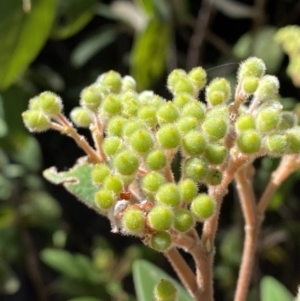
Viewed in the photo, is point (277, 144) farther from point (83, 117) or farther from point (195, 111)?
point (83, 117)

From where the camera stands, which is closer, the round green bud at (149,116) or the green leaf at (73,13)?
the round green bud at (149,116)

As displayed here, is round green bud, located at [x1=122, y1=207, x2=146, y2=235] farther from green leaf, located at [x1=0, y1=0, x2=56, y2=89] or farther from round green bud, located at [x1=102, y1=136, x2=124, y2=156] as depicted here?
green leaf, located at [x1=0, y1=0, x2=56, y2=89]

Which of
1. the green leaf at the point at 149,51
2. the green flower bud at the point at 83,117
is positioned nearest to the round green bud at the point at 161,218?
the green flower bud at the point at 83,117

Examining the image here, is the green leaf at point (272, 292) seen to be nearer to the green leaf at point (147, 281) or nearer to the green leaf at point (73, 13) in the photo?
the green leaf at point (147, 281)

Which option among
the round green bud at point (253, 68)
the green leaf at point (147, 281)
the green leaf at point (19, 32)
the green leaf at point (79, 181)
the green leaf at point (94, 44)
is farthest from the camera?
the green leaf at point (94, 44)

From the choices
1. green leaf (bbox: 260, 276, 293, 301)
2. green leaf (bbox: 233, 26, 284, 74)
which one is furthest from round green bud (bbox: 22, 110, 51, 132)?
green leaf (bbox: 233, 26, 284, 74)

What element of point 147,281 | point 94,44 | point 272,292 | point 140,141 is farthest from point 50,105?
point 94,44

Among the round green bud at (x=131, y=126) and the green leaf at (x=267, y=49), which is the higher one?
the round green bud at (x=131, y=126)
